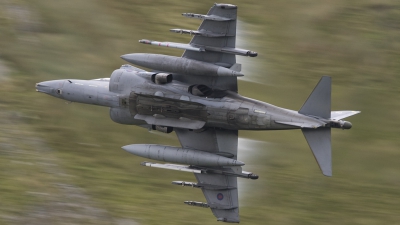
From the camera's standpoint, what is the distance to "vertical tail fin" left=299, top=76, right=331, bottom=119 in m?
28.9

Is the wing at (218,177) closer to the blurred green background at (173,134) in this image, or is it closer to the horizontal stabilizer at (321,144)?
the horizontal stabilizer at (321,144)

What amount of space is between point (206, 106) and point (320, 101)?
13.1 ft

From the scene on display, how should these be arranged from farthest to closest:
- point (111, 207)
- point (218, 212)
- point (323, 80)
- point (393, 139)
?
point (393, 139) → point (111, 207) → point (218, 212) → point (323, 80)

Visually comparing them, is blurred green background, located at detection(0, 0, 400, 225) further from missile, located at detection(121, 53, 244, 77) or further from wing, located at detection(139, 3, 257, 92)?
wing, located at detection(139, 3, 257, 92)

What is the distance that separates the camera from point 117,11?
44.4 meters

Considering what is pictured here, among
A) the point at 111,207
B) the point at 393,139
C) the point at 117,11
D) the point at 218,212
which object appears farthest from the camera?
the point at 117,11

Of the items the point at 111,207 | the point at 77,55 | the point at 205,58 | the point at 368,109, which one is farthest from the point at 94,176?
the point at 368,109

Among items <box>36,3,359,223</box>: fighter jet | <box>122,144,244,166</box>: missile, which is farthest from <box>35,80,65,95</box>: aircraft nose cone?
<box>122,144,244,166</box>: missile

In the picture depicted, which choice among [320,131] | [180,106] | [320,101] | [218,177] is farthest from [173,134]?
[320,101]

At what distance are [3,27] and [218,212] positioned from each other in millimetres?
17301

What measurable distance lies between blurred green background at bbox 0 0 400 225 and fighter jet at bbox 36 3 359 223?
548cm

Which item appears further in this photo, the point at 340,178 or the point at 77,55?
the point at 77,55

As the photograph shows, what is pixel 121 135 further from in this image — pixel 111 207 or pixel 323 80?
pixel 323 80

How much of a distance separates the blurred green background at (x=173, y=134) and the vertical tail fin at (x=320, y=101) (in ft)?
27.9
